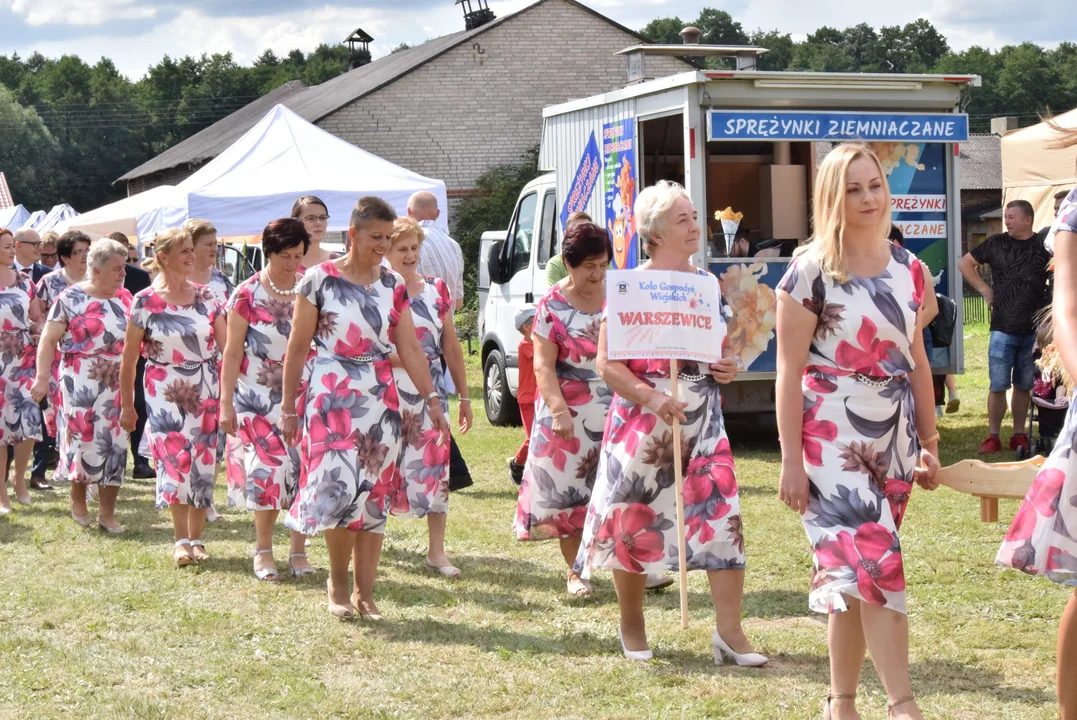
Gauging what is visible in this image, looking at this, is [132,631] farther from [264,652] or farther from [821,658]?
[821,658]

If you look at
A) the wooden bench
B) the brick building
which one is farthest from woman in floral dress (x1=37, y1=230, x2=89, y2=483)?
the brick building

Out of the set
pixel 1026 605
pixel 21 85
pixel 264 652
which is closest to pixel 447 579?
pixel 264 652

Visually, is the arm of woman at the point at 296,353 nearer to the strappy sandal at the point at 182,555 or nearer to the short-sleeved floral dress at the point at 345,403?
the short-sleeved floral dress at the point at 345,403

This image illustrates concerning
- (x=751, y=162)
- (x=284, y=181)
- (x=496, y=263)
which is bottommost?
(x=496, y=263)

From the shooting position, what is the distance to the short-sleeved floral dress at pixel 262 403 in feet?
23.6

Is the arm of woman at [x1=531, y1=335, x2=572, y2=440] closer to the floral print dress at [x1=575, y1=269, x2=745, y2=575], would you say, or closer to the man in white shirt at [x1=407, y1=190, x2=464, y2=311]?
the floral print dress at [x1=575, y1=269, x2=745, y2=575]

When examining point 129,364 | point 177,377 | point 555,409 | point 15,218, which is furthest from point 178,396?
point 15,218

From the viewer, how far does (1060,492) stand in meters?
3.49

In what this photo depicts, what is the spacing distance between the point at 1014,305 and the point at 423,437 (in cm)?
576

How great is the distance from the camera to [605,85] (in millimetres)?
38344

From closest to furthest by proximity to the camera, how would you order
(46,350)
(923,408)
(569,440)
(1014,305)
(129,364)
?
(923,408) → (569,440) → (129,364) → (46,350) → (1014,305)

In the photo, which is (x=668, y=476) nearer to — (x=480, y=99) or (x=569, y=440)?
(x=569, y=440)

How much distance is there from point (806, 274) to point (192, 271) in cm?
481

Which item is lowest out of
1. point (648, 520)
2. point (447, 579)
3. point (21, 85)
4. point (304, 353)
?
point (447, 579)
